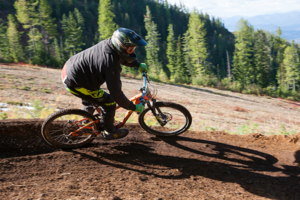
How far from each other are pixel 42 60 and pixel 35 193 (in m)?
38.7

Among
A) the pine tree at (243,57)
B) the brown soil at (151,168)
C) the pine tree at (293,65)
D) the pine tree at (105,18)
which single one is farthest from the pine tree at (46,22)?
the pine tree at (293,65)

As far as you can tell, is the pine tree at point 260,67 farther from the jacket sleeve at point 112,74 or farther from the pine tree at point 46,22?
the jacket sleeve at point 112,74

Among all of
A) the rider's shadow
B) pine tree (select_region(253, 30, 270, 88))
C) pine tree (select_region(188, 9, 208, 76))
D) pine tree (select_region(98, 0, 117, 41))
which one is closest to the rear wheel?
the rider's shadow

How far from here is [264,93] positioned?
42.2 metres

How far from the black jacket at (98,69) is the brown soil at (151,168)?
1375 mm

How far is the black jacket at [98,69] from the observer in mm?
3697

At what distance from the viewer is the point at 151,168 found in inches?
162

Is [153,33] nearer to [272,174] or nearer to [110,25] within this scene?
[110,25]

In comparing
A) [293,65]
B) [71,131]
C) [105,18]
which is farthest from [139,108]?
[293,65]

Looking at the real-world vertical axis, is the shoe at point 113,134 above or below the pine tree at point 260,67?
below

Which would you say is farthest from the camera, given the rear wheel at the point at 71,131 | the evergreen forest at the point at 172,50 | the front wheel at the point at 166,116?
the evergreen forest at the point at 172,50

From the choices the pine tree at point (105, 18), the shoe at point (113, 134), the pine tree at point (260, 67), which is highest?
the pine tree at point (105, 18)

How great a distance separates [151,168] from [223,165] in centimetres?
158

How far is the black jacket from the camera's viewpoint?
370 cm
